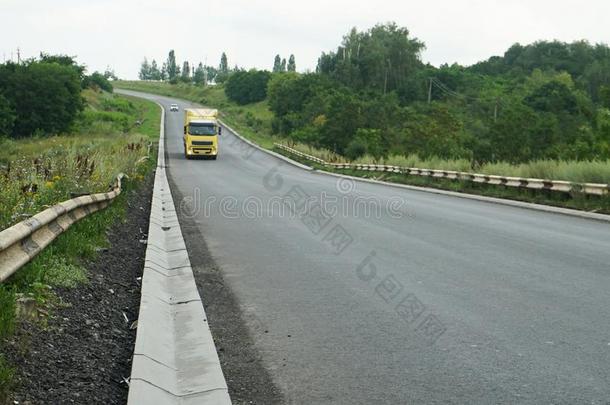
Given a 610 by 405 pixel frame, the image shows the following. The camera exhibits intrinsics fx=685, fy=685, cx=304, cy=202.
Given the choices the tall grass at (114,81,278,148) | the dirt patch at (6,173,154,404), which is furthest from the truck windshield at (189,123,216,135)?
the dirt patch at (6,173,154,404)

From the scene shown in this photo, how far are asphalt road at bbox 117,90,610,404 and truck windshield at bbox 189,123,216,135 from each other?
116ft

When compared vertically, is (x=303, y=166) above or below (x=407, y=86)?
below

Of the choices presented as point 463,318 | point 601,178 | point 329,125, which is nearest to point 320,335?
point 463,318

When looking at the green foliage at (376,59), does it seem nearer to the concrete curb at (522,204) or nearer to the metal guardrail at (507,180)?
the metal guardrail at (507,180)

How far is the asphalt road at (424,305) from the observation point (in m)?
4.68

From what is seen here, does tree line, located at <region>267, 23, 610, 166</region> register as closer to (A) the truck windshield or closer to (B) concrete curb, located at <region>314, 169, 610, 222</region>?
(B) concrete curb, located at <region>314, 169, 610, 222</region>

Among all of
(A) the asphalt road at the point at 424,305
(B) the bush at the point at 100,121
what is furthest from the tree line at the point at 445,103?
(A) the asphalt road at the point at 424,305

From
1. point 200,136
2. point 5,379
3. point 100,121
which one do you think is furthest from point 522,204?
point 100,121

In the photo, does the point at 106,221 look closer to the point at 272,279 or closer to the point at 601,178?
the point at 272,279

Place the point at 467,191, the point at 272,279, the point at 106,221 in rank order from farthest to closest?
the point at 467,191
the point at 106,221
the point at 272,279

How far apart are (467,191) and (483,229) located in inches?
451

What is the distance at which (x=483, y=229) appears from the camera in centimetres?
1337

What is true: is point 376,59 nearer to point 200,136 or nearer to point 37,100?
point 37,100

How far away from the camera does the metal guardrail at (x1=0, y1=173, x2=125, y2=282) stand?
17.1 feet
